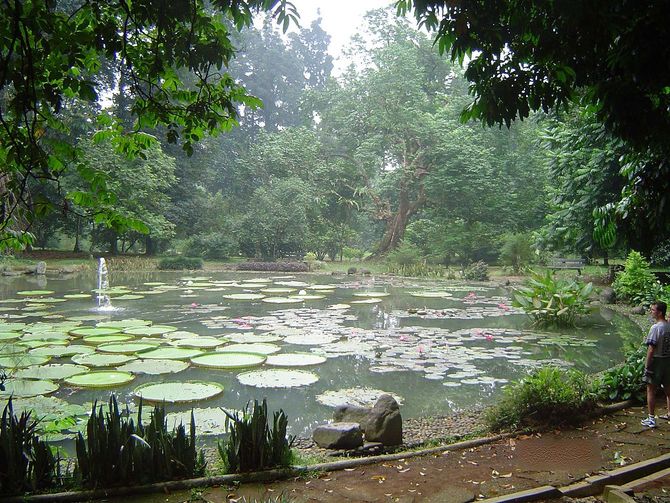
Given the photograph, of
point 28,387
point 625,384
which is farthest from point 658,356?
point 28,387

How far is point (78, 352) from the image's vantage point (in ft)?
23.9

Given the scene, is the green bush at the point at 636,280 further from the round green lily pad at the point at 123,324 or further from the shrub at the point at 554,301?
the round green lily pad at the point at 123,324

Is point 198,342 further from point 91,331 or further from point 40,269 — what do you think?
point 40,269

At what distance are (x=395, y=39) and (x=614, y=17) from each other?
29.8 metres

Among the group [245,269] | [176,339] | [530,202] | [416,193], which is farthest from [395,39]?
[176,339]

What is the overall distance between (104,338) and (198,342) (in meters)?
1.56

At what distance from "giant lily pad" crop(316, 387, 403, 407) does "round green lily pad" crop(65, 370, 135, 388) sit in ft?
7.71

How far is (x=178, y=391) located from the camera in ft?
18.4

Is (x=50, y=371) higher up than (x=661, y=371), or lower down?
lower down

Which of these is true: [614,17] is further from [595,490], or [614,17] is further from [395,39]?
[395,39]

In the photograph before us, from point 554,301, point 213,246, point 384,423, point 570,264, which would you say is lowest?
point 384,423

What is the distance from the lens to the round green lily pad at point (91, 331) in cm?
841

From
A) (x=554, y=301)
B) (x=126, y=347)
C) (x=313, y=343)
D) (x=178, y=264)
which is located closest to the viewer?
(x=126, y=347)

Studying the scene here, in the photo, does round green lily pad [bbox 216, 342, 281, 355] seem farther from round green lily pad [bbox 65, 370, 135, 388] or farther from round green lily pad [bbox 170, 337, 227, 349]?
round green lily pad [bbox 65, 370, 135, 388]
